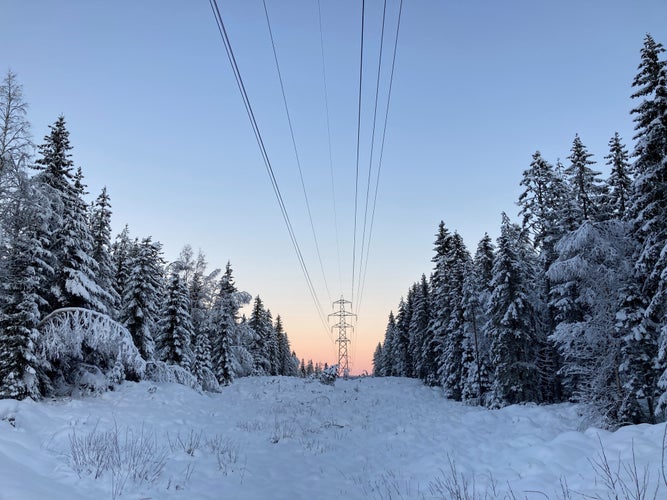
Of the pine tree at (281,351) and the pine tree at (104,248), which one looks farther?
the pine tree at (281,351)

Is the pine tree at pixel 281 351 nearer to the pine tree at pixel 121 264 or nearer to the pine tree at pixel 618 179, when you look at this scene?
the pine tree at pixel 121 264

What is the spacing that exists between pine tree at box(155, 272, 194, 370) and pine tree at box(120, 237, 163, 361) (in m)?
3.07

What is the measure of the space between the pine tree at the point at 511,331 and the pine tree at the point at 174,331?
22.0 meters

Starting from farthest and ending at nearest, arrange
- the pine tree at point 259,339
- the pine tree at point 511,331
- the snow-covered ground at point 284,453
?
1. the pine tree at point 259,339
2. the pine tree at point 511,331
3. the snow-covered ground at point 284,453

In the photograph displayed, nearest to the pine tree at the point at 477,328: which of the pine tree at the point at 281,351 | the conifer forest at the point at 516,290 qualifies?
the conifer forest at the point at 516,290

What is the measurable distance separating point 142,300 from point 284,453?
16.6m

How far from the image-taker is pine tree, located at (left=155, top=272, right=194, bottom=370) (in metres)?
27.8

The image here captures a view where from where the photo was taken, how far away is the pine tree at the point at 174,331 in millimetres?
27781

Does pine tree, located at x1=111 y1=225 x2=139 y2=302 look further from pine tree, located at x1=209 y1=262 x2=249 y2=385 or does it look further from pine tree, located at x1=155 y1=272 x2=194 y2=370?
pine tree, located at x1=209 y1=262 x2=249 y2=385

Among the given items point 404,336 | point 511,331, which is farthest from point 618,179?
point 404,336

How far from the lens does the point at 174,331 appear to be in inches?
1102

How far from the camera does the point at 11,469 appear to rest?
514 cm

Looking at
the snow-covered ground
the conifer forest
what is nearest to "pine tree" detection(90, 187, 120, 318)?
the conifer forest

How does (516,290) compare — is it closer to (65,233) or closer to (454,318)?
(454,318)
